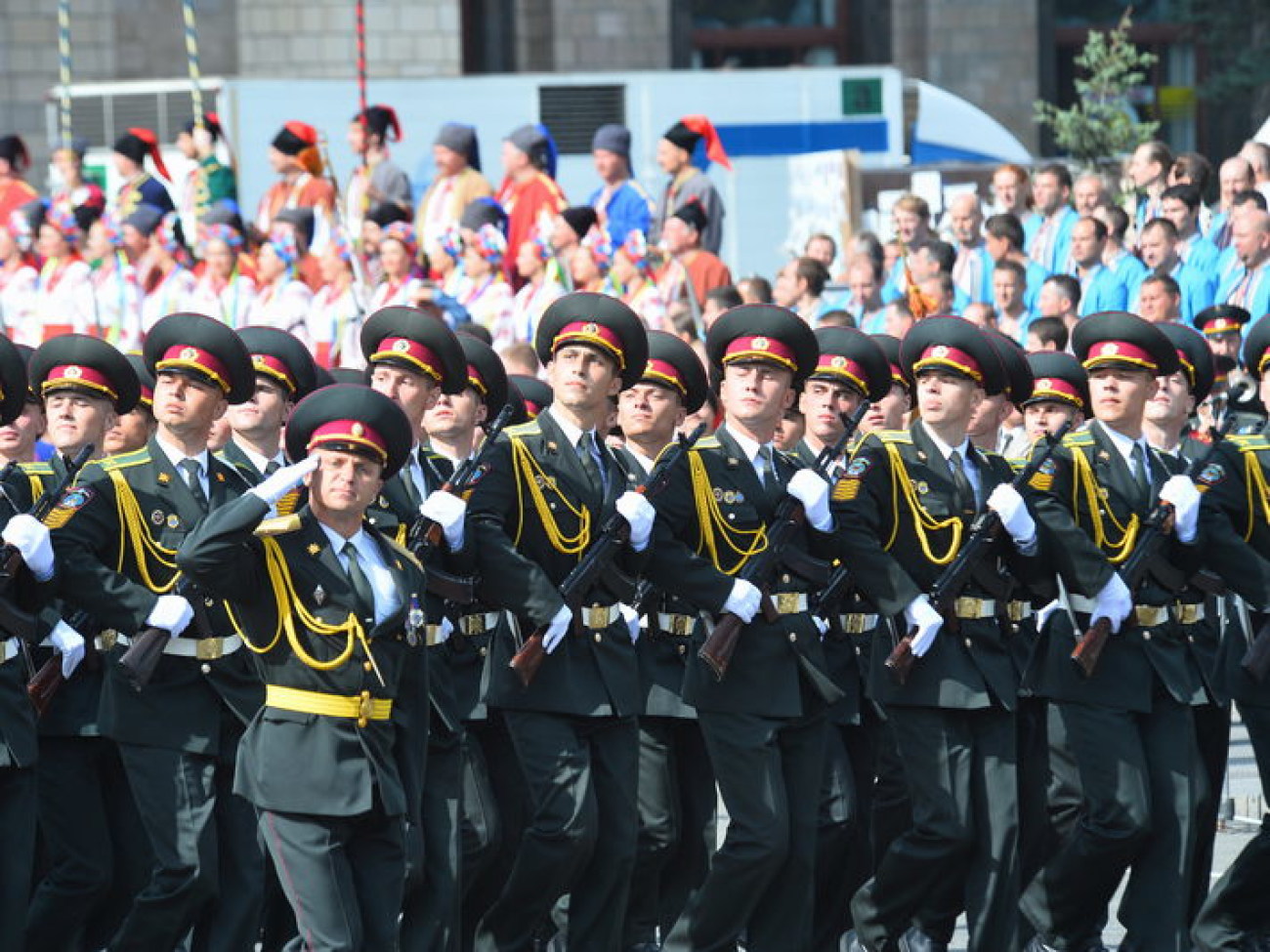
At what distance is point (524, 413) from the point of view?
9.34 meters

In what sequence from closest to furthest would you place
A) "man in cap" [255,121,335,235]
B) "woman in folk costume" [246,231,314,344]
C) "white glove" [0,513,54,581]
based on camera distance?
"white glove" [0,513,54,581], "woman in folk costume" [246,231,314,344], "man in cap" [255,121,335,235]

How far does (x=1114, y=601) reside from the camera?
27.5 feet

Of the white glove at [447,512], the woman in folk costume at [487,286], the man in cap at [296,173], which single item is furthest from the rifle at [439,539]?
the man in cap at [296,173]

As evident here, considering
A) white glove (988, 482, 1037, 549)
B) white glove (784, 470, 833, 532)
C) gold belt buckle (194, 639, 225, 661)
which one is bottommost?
gold belt buckle (194, 639, 225, 661)

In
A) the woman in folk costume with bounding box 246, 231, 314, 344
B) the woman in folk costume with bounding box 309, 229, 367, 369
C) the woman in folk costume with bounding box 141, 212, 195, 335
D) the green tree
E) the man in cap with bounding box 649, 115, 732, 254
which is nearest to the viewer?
the man in cap with bounding box 649, 115, 732, 254

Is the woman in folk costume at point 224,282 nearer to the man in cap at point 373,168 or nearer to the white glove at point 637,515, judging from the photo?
the man in cap at point 373,168

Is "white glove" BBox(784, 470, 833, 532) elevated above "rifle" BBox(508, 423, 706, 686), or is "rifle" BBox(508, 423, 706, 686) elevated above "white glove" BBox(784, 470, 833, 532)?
"white glove" BBox(784, 470, 833, 532)

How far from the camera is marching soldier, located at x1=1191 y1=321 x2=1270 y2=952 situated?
8.34 meters

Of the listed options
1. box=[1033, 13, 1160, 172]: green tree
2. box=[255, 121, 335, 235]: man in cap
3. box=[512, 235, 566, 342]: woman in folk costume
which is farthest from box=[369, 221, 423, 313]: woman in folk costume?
box=[1033, 13, 1160, 172]: green tree

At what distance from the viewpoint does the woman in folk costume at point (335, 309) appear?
16.2 m

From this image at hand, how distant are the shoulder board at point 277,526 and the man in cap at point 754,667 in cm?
149

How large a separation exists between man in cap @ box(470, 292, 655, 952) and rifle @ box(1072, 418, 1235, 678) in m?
1.28

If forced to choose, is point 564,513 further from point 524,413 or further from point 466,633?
point 524,413

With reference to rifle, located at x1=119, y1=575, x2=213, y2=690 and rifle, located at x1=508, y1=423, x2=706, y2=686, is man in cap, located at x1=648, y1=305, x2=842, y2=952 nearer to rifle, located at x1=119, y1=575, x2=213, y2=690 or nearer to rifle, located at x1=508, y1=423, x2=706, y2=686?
rifle, located at x1=508, y1=423, x2=706, y2=686
